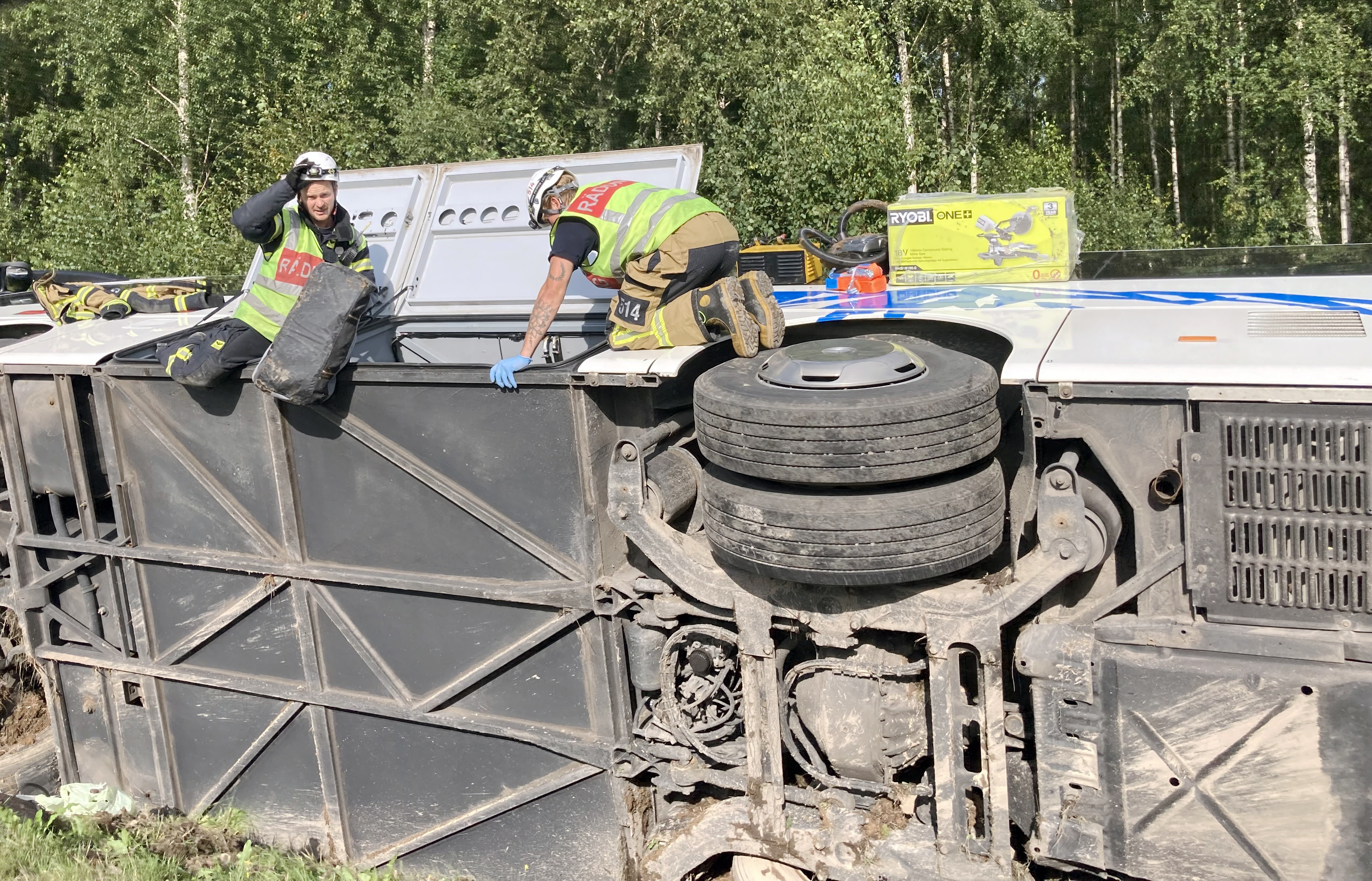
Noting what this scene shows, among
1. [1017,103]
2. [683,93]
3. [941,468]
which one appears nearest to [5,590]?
[941,468]

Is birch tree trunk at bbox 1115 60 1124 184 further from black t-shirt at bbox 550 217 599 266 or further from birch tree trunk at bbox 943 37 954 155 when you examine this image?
Result: black t-shirt at bbox 550 217 599 266

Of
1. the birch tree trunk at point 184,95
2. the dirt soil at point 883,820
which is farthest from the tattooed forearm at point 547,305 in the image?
the birch tree trunk at point 184,95

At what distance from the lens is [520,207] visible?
6395mm

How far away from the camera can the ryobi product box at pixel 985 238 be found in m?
5.25

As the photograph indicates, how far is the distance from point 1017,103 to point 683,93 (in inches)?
491

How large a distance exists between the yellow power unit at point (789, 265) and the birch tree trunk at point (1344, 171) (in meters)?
13.4

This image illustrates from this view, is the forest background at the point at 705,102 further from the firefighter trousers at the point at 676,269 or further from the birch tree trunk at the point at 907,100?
the firefighter trousers at the point at 676,269

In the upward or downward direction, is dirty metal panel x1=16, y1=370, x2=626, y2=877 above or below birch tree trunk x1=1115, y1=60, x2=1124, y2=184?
below

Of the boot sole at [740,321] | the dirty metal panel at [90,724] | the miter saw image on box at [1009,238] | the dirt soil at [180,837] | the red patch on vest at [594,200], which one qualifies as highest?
the red patch on vest at [594,200]

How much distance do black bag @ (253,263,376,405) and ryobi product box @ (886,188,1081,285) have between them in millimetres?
2565

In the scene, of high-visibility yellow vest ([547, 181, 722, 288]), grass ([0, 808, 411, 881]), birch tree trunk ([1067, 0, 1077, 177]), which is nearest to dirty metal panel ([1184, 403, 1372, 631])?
high-visibility yellow vest ([547, 181, 722, 288])

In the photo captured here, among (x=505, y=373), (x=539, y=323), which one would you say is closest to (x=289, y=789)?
(x=505, y=373)

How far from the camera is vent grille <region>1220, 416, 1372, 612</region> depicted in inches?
127

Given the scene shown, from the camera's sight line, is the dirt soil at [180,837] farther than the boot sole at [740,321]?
Yes
